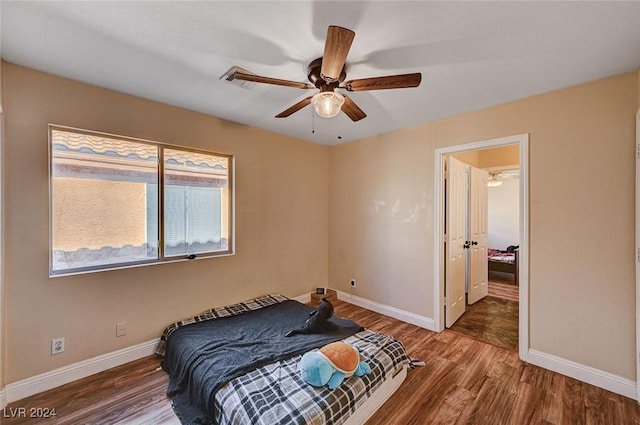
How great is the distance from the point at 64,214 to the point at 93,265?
486mm

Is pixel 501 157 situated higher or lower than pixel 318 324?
higher

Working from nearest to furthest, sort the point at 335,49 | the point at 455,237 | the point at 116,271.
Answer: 1. the point at 335,49
2. the point at 116,271
3. the point at 455,237

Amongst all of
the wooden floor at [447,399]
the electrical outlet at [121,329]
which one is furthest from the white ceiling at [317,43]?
the wooden floor at [447,399]

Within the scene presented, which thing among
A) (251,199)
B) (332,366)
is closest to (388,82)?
(332,366)

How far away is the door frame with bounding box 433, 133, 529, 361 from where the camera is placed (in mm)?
2426

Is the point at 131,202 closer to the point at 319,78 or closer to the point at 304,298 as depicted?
the point at 319,78

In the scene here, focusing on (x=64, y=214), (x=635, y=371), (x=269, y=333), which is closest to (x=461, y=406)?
(x=635, y=371)

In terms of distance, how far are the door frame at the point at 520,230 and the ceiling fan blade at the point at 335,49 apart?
1.95 metres

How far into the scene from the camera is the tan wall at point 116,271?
1.93 metres

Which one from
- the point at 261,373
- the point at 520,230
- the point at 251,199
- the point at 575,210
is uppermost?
the point at 251,199

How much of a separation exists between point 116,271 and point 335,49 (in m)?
2.58

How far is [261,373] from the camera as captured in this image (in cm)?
180

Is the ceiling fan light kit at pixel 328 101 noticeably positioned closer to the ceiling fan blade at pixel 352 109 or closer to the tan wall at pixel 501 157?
the ceiling fan blade at pixel 352 109

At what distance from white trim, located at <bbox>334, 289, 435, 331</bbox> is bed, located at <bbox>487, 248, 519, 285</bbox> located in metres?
3.09
